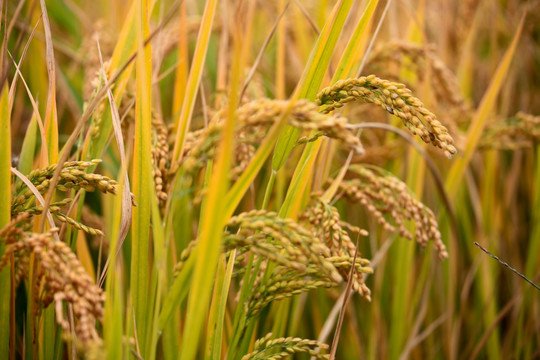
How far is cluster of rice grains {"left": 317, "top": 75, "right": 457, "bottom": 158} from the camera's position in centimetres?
68

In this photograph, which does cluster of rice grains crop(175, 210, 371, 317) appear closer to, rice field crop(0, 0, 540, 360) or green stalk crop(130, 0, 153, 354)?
rice field crop(0, 0, 540, 360)

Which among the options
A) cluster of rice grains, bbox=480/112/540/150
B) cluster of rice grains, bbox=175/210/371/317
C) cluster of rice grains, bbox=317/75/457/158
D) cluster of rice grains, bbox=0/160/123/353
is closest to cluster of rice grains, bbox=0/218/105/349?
cluster of rice grains, bbox=0/160/123/353

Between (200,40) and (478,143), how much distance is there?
3.43 ft

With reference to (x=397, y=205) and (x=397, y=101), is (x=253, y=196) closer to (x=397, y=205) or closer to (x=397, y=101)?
(x=397, y=205)

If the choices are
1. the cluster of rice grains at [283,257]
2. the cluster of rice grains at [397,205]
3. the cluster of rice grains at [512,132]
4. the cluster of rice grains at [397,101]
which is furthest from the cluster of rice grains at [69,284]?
the cluster of rice grains at [512,132]

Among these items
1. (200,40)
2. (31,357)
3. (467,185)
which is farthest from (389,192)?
(467,185)

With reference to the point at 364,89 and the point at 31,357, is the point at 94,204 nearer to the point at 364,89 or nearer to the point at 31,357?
the point at 31,357

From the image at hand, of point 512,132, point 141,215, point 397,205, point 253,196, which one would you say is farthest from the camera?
point 512,132

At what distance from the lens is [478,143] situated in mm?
1548

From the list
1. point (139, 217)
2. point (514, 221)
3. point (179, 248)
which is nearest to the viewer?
point (139, 217)

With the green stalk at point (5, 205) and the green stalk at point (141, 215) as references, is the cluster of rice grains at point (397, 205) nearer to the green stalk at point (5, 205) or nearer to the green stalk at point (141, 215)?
the green stalk at point (141, 215)

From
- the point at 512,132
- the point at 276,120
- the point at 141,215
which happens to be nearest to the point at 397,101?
the point at 276,120

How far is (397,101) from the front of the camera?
69 centimetres

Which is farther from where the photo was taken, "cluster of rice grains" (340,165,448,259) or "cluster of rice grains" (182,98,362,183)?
"cluster of rice grains" (340,165,448,259)
